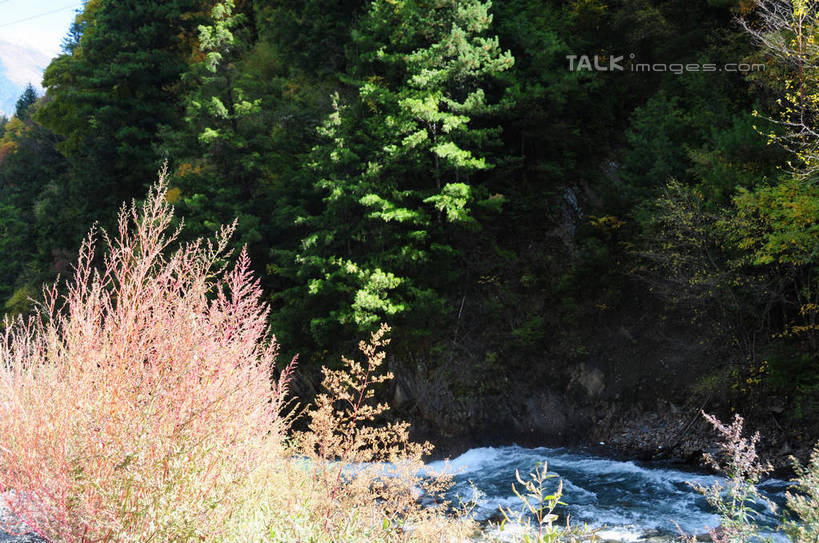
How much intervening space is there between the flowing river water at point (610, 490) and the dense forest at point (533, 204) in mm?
1140

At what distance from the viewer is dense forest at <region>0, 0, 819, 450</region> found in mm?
10734

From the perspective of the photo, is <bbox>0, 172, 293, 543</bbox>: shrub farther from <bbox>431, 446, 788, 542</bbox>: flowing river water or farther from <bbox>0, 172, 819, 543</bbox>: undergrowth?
<bbox>431, 446, 788, 542</bbox>: flowing river water

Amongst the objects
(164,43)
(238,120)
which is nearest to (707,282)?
(238,120)

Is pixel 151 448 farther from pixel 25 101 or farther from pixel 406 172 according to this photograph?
pixel 25 101

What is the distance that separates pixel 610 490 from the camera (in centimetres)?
997

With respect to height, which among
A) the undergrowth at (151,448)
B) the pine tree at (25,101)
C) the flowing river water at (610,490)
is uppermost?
the pine tree at (25,101)

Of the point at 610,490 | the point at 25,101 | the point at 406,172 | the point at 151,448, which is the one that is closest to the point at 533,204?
the point at 406,172

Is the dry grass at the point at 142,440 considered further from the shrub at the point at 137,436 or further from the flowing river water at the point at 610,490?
the flowing river water at the point at 610,490

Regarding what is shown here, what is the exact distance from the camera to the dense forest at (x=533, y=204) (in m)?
10.7

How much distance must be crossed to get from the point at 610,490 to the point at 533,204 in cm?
796

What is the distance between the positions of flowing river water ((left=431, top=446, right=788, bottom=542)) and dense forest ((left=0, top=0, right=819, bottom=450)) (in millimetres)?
A: 1140

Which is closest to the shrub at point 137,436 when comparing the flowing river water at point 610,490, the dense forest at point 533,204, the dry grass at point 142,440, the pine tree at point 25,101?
the dry grass at point 142,440

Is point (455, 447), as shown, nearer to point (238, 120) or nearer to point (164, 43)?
point (238, 120)

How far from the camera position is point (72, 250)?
2412 cm
